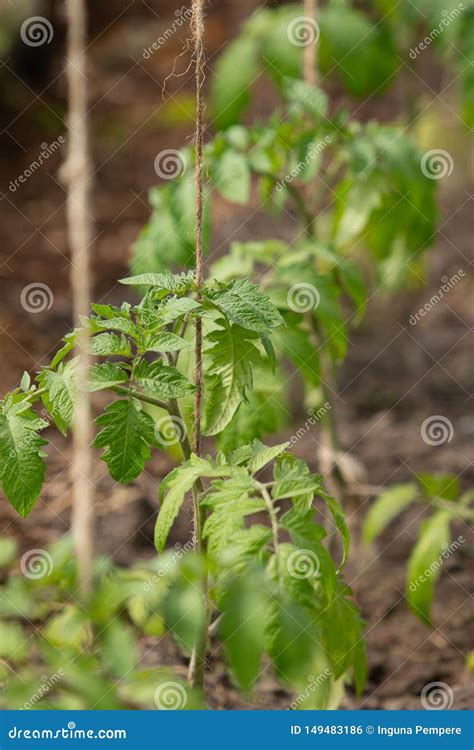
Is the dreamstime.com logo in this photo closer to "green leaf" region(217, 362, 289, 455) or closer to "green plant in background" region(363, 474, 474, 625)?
"green leaf" region(217, 362, 289, 455)

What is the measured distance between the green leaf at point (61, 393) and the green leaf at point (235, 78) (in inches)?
68.8

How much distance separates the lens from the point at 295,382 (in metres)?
4.12

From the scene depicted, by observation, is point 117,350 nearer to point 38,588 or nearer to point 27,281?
point 38,588

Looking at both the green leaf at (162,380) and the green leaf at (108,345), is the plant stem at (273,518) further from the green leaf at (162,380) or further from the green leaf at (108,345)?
the green leaf at (108,345)

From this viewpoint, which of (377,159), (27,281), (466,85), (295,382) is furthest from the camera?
(27,281)

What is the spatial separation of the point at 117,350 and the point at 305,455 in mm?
2018

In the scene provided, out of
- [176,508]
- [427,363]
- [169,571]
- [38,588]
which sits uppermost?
[427,363]

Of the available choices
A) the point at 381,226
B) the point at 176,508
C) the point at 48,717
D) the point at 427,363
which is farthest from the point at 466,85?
the point at 48,717

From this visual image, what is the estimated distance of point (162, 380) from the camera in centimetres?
172
